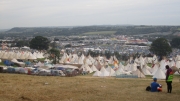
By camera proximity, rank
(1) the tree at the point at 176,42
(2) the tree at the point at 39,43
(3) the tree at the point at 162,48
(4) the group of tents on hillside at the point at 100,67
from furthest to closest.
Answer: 1. (1) the tree at the point at 176,42
2. (2) the tree at the point at 39,43
3. (3) the tree at the point at 162,48
4. (4) the group of tents on hillside at the point at 100,67

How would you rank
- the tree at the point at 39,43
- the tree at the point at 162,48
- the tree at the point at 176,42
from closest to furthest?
the tree at the point at 162,48, the tree at the point at 39,43, the tree at the point at 176,42

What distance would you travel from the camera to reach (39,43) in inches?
2928

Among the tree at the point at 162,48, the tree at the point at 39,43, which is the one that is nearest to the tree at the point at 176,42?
the tree at the point at 162,48

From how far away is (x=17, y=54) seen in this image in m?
54.2

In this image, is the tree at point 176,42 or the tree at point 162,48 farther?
the tree at point 176,42

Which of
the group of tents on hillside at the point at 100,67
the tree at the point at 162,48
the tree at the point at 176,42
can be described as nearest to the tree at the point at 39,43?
the group of tents on hillside at the point at 100,67

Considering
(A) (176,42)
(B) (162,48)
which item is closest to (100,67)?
(B) (162,48)

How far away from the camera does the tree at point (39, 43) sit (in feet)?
242

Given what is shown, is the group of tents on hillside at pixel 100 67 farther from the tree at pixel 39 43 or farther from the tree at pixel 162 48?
the tree at pixel 39 43

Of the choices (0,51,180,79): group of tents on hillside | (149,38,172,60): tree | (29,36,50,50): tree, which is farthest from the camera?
(29,36,50,50): tree

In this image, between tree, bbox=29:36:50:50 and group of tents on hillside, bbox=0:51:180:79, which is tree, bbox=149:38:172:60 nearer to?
group of tents on hillside, bbox=0:51:180:79

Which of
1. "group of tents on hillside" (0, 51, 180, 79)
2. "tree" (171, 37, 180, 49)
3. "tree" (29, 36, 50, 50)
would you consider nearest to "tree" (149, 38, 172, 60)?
"group of tents on hillside" (0, 51, 180, 79)

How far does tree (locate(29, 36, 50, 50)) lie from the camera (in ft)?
242

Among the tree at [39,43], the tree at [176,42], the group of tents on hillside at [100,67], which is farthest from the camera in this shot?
the tree at [176,42]
